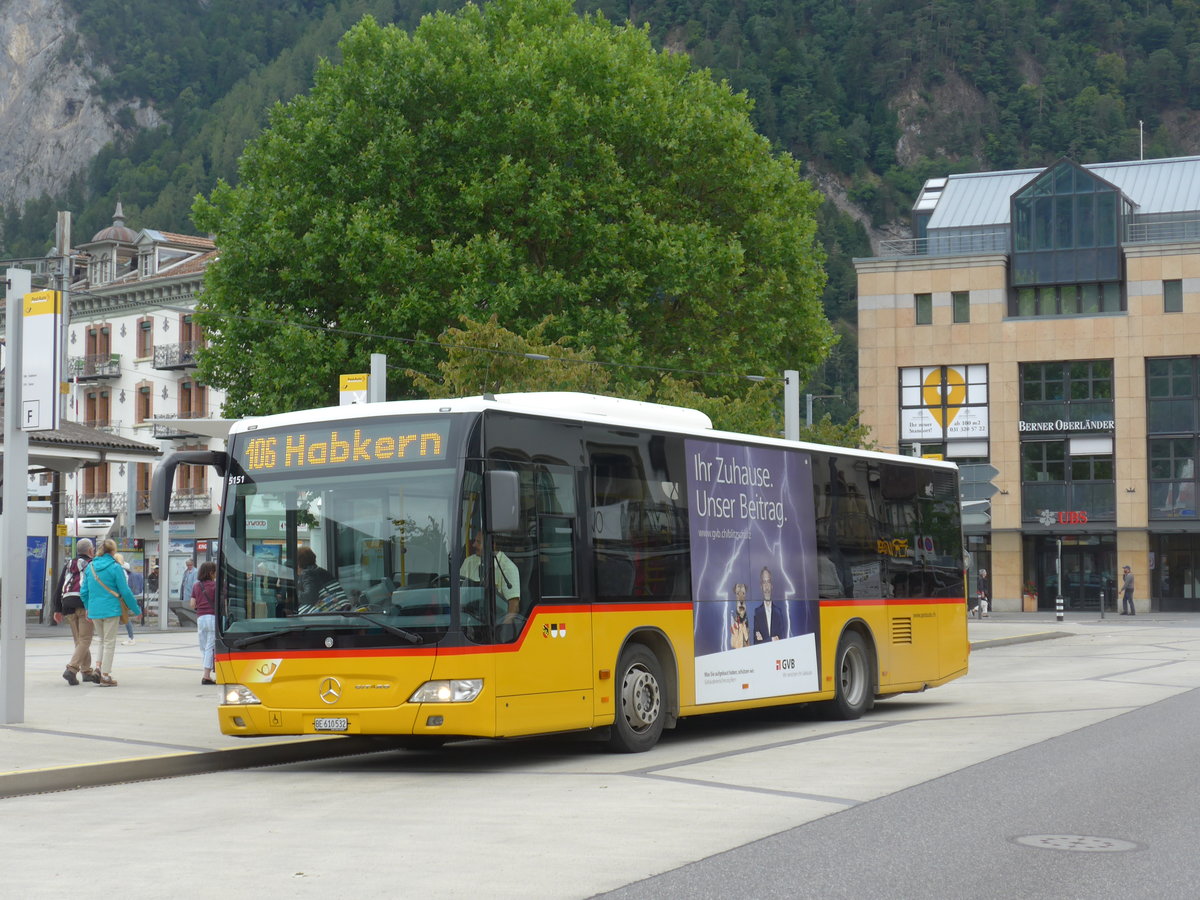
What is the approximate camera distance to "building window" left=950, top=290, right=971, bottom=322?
65.1 m

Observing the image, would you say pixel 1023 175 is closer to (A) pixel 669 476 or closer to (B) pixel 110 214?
(A) pixel 669 476

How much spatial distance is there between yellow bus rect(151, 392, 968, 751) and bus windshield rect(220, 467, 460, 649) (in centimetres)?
2

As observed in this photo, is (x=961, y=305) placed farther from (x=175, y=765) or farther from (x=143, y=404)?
(x=175, y=765)

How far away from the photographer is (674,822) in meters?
9.65

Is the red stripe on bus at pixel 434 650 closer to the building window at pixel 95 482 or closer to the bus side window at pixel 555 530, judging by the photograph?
the bus side window at pixel 555 530

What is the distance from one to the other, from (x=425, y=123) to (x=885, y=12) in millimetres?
156737

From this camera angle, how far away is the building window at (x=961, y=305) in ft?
214

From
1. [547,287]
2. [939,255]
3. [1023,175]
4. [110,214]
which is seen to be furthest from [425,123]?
[110,214]

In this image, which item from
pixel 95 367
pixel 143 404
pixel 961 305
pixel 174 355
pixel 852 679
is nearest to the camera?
pixel 852 679

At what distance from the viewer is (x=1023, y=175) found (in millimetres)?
72750

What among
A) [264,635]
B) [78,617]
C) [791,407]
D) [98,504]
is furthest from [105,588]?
[98,504]

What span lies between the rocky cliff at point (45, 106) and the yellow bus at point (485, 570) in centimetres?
14420

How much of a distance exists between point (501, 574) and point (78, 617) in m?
9.59

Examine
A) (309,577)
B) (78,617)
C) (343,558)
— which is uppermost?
(343,558)
